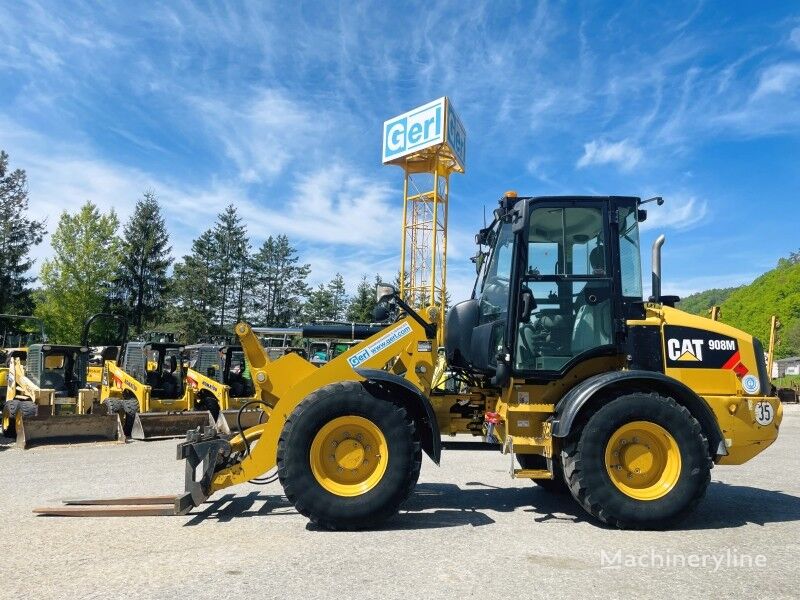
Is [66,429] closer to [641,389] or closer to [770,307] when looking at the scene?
[641,389]

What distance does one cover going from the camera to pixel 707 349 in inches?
227

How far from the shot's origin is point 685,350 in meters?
5.76

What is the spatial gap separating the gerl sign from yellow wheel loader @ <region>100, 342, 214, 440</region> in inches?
741

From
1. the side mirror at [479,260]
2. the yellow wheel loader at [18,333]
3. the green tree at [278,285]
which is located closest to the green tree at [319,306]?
the green tree at [278,285]

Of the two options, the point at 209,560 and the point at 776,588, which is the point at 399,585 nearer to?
the point at 209,560

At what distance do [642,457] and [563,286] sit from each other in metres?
1.69

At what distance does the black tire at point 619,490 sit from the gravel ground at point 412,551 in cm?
17

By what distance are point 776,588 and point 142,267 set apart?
45.7 metres

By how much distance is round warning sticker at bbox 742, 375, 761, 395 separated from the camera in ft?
18.7

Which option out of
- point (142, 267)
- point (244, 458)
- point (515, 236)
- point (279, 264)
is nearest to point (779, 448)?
point (515, 236)

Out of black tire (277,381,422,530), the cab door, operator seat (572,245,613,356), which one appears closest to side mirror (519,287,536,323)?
the cab door

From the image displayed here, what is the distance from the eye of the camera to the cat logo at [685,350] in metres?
5.75

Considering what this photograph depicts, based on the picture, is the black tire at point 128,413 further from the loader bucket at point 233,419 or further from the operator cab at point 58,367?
the loader bucket at point 233,419

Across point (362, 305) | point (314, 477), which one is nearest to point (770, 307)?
point (362, 305)
